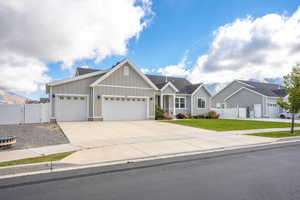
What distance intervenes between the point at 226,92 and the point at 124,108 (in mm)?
26131

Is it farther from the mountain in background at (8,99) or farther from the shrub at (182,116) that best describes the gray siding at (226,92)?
the mountain in background at (8,99)

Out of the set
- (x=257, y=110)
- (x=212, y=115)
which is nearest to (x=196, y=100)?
(x=212, y=115)

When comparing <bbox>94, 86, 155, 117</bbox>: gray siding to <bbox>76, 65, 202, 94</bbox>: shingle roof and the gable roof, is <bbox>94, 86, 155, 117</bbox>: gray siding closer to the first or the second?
the gable roof

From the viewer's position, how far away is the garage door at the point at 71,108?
16984 mm

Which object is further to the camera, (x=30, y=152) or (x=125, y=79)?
(x=125, y=79)

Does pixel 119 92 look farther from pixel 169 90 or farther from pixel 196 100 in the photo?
pixel 196 100

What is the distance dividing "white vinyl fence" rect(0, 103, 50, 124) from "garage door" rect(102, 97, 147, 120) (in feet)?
17.3

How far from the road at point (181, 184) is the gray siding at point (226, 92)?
33005mm

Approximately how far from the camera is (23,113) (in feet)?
50.0

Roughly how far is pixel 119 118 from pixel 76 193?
616 inches

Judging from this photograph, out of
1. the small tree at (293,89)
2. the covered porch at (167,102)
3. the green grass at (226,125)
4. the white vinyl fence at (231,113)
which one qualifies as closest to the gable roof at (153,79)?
the covered porch at (167,102)

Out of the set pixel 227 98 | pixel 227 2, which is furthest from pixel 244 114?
pixel 227 2

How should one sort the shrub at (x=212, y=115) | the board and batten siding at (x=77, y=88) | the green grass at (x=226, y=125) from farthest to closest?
the shrub at (x=212, y=115)
the board and batten siding at (x=77, y=88)
the green grass at (x=226, y=125)

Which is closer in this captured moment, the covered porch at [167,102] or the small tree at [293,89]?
the small tree at [293,89]
